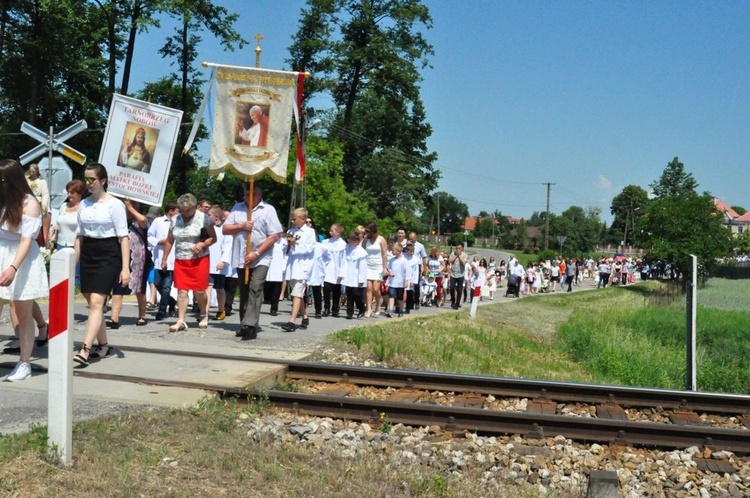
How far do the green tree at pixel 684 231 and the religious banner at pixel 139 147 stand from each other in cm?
4856

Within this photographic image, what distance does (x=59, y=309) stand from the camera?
5473 millimetres

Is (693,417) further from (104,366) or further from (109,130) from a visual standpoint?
(109,130)

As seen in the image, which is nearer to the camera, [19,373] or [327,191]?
[19,373]

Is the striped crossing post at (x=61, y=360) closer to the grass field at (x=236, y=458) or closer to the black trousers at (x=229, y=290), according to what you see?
the grass field at (x=236, y=458)

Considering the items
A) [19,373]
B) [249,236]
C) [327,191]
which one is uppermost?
[327,191]

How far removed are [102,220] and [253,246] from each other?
300 centimetres

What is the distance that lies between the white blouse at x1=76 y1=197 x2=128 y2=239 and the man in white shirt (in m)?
4.53

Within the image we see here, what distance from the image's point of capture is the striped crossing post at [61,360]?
17.8 ft

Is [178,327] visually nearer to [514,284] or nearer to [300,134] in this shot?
[300,134]

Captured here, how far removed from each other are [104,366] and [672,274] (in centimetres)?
5570

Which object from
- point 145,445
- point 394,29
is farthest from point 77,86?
point 145,445

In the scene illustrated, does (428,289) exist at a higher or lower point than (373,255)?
lower

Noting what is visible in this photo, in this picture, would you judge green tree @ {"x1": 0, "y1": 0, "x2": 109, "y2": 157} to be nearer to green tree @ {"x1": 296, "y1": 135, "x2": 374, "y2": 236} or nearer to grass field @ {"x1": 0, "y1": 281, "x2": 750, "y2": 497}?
green tree @ {"x1": 296, "y1": 135, "x2": 374, "y2": 236}

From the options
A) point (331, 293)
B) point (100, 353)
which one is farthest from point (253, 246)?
point (331, 293)
